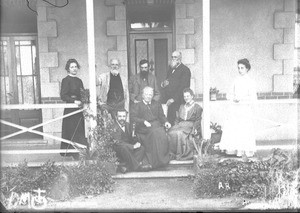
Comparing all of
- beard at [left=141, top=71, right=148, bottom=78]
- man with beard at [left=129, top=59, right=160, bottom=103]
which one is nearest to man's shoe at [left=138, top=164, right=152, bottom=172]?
man with beard at [left=129, top=59, right=160, bottom=103]

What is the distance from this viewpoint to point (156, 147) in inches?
259

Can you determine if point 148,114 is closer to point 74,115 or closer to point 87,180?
point 74,115

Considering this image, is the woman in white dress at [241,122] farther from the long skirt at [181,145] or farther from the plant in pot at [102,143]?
the plant in pot at [102,143]

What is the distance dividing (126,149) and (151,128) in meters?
0.59

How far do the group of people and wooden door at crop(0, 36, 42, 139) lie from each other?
208 centimetres

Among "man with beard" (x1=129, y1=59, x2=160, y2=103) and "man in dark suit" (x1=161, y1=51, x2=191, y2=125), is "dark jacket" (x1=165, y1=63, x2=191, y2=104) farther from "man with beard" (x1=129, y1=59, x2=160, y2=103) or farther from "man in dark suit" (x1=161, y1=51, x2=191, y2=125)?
"man with beard" (x1=129, y1=59, x2=160, y2=103)

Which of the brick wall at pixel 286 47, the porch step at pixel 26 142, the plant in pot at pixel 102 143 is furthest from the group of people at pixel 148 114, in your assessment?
the brick wall at pixel 286 47

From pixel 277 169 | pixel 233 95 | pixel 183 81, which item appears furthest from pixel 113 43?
pixel 277 169

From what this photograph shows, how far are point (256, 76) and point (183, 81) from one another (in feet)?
6.20

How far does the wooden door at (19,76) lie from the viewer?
28.3 ft

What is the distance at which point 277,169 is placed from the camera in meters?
5.55

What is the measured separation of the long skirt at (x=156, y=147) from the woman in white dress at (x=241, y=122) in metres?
0.99

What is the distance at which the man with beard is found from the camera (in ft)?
24.6

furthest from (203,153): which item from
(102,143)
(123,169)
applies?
(102,143)
